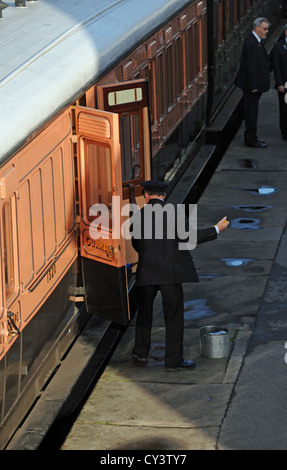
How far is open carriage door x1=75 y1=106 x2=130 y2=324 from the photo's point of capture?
7828 mm

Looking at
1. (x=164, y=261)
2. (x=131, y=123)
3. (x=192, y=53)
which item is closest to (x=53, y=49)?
(x=164, y=261)

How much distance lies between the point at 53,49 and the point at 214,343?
266cm

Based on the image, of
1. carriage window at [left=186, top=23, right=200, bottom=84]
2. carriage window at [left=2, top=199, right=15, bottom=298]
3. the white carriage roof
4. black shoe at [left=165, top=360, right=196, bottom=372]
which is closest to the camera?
carriage window at [left=2, top=199, right=15, bottom=298]

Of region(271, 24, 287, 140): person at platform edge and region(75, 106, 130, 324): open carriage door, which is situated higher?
region(75, 106, 130, 324): open carriage door

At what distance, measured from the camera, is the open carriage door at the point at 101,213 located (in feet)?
25.7

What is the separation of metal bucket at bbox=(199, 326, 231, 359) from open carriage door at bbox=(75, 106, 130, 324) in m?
0.72

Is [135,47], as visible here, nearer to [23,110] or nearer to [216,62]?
[23,110]

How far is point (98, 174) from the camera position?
8281mm

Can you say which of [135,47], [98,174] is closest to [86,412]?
[98,174]

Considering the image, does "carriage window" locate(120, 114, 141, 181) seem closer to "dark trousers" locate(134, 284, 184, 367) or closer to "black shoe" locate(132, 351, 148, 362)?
"dark trousers" locate(134, 284, 184, 367)

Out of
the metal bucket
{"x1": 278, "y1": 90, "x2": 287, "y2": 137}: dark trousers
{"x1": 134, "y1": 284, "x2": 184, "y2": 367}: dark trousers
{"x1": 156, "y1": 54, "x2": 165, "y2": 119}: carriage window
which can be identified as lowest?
{"x1": 278, "y1": 90, "x2": 287, "y2": 137}: dark trousers

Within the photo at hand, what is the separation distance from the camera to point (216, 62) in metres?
15.5

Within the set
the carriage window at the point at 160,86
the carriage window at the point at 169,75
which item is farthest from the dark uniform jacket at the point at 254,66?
the carriage window at the point at 160,86

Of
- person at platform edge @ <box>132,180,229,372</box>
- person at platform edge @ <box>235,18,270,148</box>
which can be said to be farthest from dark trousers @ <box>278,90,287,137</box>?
person at platform edge @ <box>132,180,229,372</box>
